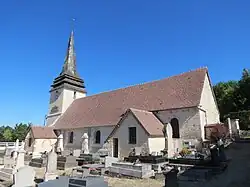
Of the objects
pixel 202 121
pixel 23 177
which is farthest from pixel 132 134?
pixel 23 177

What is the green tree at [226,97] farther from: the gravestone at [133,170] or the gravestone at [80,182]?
the gravestone at [80,182]

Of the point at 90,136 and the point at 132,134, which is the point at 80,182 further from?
the point at 90,136

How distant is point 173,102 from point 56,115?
1897 centimetres

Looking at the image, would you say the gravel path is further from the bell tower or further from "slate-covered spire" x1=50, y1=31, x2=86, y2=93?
"slate-covered spire" x1=50, y1=31, x2=86, y2=93

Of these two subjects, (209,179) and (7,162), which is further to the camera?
(7,162)

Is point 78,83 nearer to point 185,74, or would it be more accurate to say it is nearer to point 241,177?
point 185,74

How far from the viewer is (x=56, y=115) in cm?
3195

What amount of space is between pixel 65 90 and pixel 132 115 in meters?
17.0

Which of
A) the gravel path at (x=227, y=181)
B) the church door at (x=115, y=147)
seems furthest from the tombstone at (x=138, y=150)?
the gravel path at (x=227, y=181)

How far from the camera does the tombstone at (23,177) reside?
8.31 meters

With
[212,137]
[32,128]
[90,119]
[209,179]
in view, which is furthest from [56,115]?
[209,179]

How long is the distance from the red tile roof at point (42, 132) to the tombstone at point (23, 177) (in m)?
19.8

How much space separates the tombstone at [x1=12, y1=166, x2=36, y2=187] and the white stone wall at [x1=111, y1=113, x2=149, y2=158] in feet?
32.9

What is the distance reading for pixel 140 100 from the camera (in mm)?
23016
